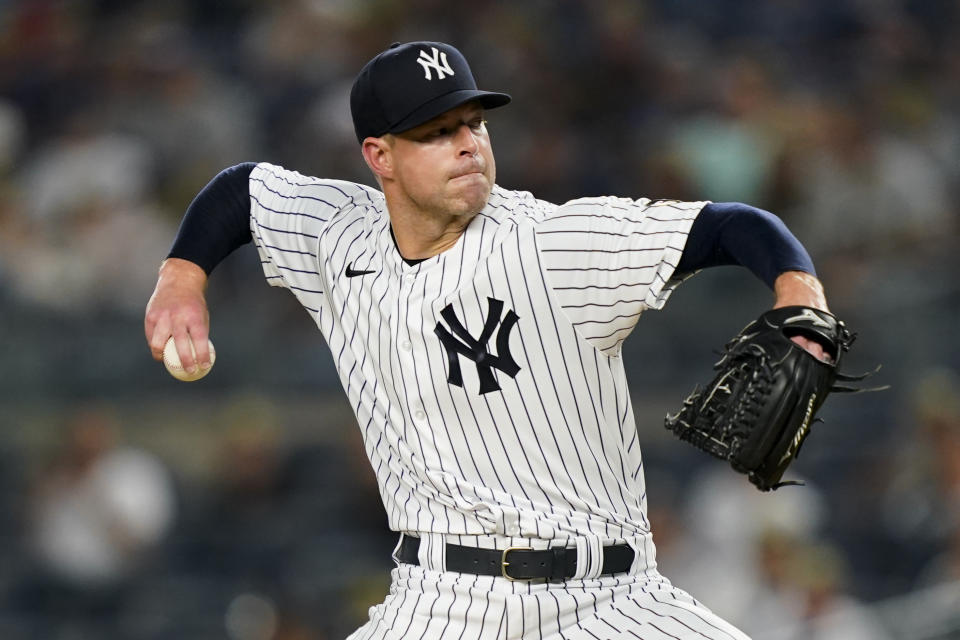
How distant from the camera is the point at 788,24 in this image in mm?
7035

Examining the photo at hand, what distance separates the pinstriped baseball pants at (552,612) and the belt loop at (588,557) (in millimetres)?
14

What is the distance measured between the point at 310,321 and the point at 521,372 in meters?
3.68

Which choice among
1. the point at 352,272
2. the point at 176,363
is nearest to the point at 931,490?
the point at 352,272

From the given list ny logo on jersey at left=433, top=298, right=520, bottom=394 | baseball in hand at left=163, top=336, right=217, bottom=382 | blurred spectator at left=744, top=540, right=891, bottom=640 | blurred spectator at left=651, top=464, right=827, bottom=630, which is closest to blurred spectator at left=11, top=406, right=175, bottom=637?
blurred spectator at left=651, top=464, right=827, bottom=630

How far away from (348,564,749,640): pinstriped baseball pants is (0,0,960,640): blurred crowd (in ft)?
7.65

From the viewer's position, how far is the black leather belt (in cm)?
230

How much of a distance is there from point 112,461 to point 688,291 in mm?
2460

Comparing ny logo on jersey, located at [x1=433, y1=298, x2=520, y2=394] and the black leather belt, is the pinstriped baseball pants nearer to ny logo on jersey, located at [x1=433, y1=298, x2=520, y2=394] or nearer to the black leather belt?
the black leather belt

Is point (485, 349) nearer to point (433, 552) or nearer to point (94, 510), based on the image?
point (433, 552)

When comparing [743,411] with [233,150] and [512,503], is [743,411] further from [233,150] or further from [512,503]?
[233,150]

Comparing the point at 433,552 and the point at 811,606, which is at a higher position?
the point at 433,552

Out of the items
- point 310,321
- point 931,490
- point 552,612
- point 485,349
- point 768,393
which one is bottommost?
point 931,490

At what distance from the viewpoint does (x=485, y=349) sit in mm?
2328

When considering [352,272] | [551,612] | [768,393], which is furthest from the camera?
[352,272]
